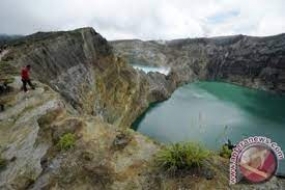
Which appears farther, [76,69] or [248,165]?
[76,69]

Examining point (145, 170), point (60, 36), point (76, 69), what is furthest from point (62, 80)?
point (145, 170)

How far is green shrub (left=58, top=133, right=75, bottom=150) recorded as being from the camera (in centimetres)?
1889

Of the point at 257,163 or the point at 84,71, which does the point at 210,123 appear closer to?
the point at 84,71

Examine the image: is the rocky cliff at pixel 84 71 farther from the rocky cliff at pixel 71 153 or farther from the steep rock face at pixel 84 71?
the rocky cliff at pixel 71 153

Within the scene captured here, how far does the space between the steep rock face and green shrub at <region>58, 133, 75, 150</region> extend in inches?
1464

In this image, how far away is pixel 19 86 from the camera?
37312mm

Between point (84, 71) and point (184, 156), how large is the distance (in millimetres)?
72193

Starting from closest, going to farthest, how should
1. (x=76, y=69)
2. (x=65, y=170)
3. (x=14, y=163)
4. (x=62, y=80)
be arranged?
(x=65, y=170)
(x=14, y=163)
(x=62, y=80)
(x=76, y=69)

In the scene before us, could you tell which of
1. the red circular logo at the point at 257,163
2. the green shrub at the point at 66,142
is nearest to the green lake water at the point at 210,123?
the green shrub at the point at 66,142

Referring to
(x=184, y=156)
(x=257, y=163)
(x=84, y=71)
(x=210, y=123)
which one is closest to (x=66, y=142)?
(x=184, y=156)

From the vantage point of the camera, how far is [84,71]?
86.0 metres

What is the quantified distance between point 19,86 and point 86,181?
904 inches

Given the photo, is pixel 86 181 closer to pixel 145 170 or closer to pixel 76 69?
pixel 145 170

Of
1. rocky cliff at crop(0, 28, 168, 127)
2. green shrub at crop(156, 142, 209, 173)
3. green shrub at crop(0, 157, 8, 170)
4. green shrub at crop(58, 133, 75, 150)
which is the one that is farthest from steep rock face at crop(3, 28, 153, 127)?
green shrub at crop(156, 142, 209, 173)
